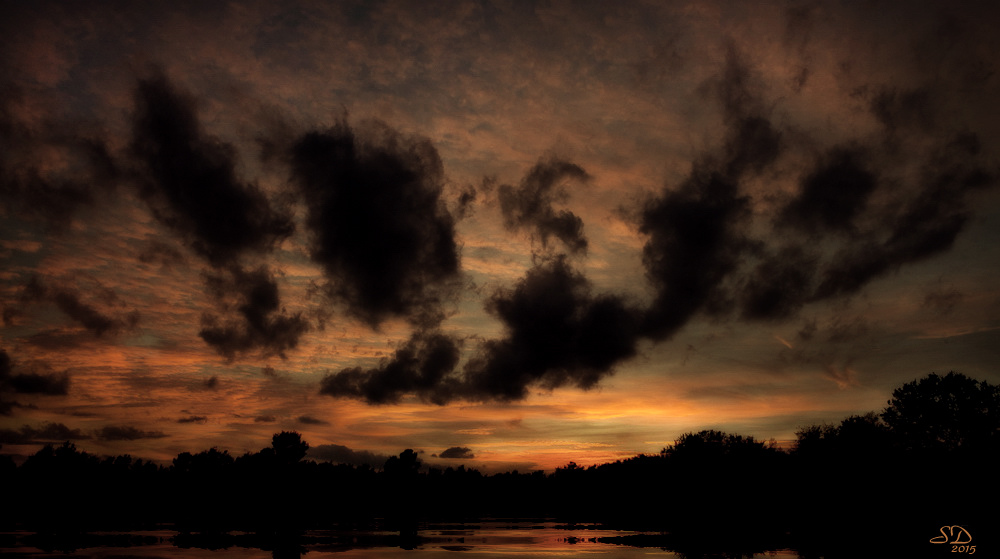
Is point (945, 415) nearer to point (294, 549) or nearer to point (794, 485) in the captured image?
point (794, 485)

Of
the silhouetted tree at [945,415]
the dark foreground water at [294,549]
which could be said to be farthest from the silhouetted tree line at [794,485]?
the dark foreground water at [294,549]

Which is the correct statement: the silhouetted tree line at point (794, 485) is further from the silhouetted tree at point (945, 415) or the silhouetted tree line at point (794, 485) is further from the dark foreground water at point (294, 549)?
the dark foreground water at point (294, 549)

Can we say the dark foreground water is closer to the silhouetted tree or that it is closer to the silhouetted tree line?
the silhouetted tree line

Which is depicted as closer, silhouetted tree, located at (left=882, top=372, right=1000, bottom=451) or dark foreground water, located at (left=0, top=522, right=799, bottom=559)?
dark foreground water, located at (left=0, top=522, right=799, bottom=559)

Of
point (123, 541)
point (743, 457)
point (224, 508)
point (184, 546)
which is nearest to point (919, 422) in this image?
point (743, 457)

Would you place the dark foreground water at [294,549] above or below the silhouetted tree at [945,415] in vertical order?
below

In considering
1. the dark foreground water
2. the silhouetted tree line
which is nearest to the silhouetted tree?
the silhouetted tree line

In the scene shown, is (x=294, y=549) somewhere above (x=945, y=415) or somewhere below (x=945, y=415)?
below

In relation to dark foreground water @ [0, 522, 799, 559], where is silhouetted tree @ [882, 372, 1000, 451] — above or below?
above

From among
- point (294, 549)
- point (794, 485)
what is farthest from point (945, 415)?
point (294, 549)

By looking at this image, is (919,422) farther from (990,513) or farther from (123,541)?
(123,541)

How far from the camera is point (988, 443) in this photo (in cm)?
9888

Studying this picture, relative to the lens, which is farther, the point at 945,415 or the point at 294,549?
the point at 945,415

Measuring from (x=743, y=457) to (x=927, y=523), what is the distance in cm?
9646
